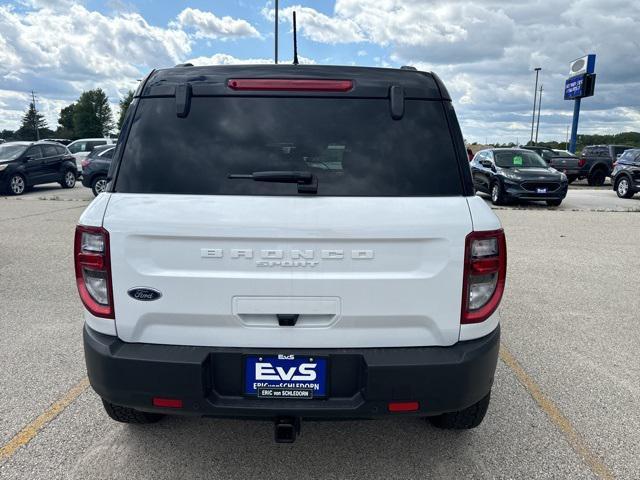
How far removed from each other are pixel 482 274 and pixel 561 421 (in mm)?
1507

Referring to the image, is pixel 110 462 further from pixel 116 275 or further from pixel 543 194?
pixel 543 194

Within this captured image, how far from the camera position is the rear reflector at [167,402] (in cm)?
215

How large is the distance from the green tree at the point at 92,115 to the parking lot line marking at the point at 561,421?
106 metres

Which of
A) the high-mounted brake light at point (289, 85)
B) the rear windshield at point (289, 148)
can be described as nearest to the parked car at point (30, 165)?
the rear windshield at point (289, 148)

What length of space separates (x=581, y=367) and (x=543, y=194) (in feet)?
37.1

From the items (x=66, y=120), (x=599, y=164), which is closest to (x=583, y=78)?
(x=599, y=164)

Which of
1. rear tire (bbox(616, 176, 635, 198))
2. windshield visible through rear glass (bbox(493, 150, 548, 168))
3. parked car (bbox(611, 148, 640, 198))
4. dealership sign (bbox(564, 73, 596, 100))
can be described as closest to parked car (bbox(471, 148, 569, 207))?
windshield visible through rear glass (bbox(493, 150, 548, 168))

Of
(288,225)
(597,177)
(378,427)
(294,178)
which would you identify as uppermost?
(294,178)

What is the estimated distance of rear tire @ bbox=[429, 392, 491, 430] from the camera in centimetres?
270

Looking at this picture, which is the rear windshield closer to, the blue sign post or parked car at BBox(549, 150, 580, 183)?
parked car at BBox(549, 150, 580, 183)

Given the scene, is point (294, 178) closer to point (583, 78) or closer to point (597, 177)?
point (597, 177)

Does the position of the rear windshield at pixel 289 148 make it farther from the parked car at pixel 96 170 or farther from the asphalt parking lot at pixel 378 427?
the parked car at pixel 96 170

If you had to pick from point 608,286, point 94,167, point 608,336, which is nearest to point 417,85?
point 608,336

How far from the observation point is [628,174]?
677 inches
